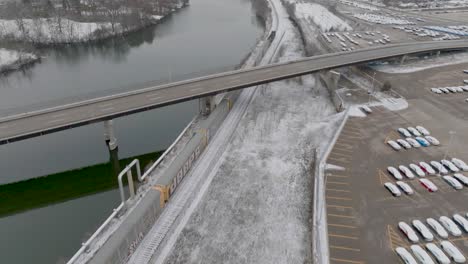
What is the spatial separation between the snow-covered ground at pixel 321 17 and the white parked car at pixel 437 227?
282 feet

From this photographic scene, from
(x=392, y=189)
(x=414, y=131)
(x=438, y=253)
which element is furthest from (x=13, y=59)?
(x=438, y=253)

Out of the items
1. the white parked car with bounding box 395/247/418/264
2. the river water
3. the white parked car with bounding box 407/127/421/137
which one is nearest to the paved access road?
the river water

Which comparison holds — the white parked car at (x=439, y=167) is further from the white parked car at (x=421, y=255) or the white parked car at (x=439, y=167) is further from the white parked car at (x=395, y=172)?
the white parked car at (x=421, y=255)

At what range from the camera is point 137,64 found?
8562cm

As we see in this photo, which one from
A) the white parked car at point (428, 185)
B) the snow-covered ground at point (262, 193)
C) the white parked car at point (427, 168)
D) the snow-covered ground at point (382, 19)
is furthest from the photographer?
the snow-covered ground at point (382, 19)

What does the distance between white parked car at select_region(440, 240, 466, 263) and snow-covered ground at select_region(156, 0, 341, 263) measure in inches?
450

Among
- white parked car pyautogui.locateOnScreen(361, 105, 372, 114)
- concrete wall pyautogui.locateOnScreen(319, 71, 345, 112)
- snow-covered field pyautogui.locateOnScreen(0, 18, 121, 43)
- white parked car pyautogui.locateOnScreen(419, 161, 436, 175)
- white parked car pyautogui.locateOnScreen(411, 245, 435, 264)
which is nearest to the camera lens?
white parked car pyautogui.locateOnScreen(411, 245, 435, 264)

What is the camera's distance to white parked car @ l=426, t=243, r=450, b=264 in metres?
27.7

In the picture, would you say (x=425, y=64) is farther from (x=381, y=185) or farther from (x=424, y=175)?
(x=381, y=185)

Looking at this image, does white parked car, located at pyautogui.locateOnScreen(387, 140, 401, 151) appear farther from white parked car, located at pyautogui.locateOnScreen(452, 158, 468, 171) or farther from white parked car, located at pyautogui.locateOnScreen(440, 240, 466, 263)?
white parked car, located at pyautogui.locateOnScreen(440, 240, 466, 263)

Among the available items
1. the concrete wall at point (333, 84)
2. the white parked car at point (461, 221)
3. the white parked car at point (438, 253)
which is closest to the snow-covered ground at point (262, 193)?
the concrete wall at point (333, 84)

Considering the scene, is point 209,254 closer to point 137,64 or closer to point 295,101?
point 295,101

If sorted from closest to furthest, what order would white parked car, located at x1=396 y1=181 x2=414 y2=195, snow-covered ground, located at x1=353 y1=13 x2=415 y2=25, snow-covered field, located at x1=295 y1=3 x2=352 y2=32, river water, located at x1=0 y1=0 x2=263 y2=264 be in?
river water, located at x1=0 y1=0 x2=263 y2=264, white parked car, located at x1=396 y1=181 x2=414 y2=195, snow-covered field, located at x1=295 y1=3 x2=352 y2=32, snow-covered ground, located at x1=353 y1=13 x2=415 y2=25

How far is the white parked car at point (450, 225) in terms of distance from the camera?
100 feet
